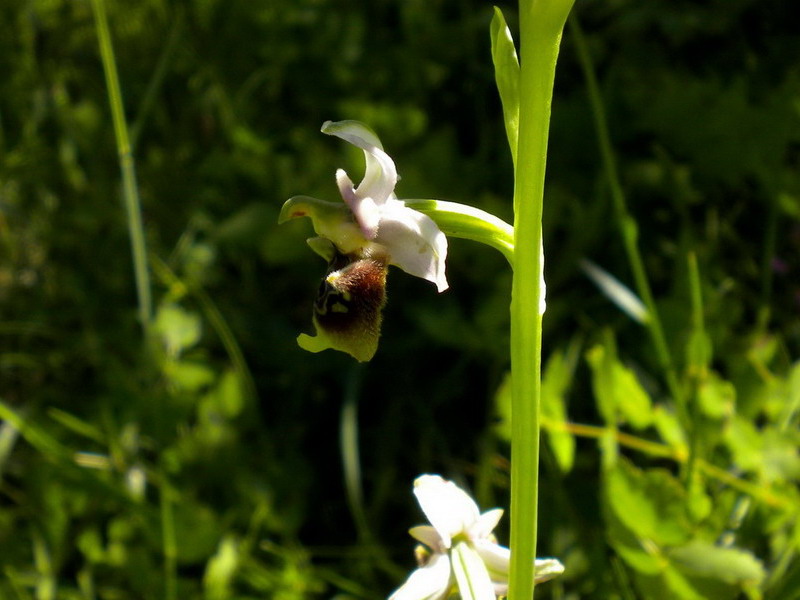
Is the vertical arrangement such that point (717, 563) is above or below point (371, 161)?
below

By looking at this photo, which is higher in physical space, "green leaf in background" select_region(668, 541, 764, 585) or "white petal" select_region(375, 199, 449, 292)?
"white petal" select_region(375, 199, 449, 292)

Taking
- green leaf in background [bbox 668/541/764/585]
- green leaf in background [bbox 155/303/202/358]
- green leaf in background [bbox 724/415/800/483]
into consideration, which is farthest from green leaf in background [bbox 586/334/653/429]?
green leaf in background [bbox 155/303/202/358]

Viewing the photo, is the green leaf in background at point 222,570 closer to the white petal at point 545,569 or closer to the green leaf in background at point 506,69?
the white petal at point 545,569

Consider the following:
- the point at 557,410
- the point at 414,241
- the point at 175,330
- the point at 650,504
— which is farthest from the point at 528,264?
the point at 175,330

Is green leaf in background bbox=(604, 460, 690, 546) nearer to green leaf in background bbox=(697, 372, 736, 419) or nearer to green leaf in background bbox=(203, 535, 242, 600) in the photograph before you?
green leaf in background bbox=(697, 372, 736, 419)

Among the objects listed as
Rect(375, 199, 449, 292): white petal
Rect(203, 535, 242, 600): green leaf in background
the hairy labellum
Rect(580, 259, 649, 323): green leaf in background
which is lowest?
Rect(203, 535, 242, 600): green leaf in background

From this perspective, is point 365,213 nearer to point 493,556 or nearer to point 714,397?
point 493,556

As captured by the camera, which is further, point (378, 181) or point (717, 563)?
point (717, 563)
